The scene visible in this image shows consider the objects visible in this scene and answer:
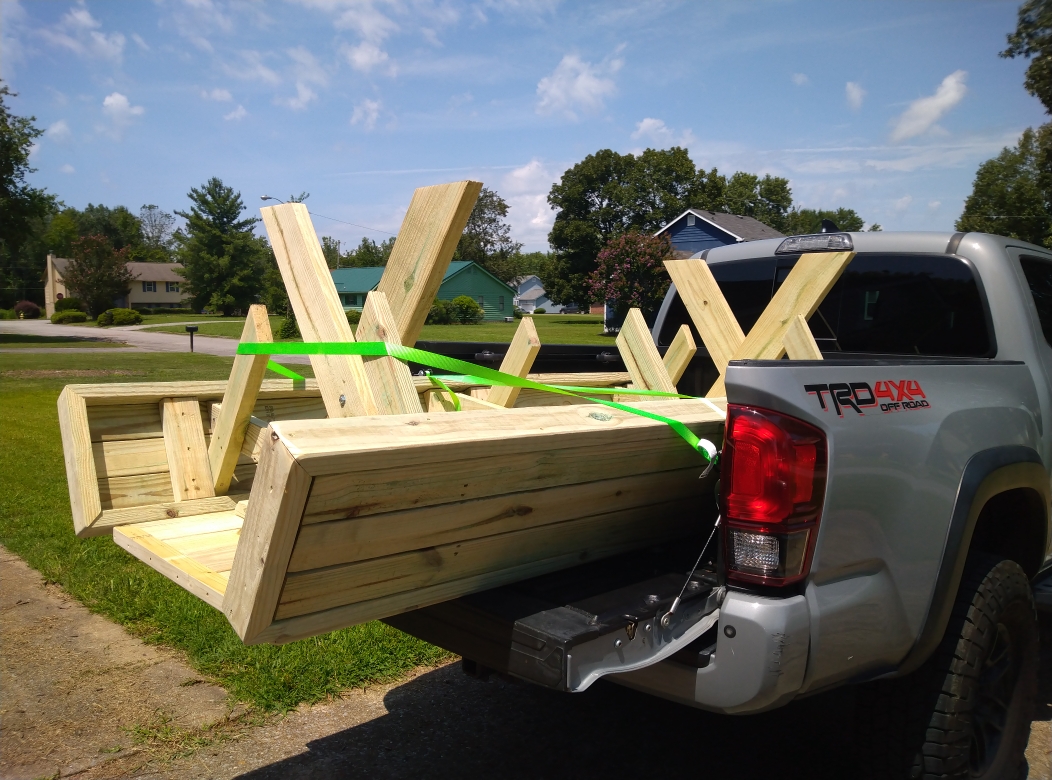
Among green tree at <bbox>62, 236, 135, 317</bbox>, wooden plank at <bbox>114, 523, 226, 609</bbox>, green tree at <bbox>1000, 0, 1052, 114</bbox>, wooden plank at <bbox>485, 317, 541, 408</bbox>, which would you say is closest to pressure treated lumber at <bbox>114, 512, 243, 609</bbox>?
wooden plank at <bbox>114, 523, 226, 609</bbox>

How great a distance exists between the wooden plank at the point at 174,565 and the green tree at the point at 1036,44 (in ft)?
85.8

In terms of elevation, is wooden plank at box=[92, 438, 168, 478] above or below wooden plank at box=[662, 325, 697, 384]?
below

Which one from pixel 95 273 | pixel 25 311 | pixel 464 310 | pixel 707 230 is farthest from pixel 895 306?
pixel 25 311

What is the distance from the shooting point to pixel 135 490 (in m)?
3.22

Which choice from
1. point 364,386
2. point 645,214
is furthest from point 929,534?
point 645,214

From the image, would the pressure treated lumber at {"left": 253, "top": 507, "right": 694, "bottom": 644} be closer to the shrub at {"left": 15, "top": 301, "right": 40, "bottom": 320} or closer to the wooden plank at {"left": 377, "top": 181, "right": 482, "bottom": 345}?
the wooden plank at {"left": 377, "top": 181, "right": 482, "bottom": 345}

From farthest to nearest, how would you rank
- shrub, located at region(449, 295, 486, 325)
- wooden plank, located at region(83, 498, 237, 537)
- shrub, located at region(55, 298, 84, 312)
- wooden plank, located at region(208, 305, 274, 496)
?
shrub, located at region(55, 298, 84, 312) < shrub, located at region(449, 295, 486, 325) < wooden plank, located at region(83, 498, 237, 537) < wooden plank, located at region(208, 305, 274, 496)

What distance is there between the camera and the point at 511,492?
209 cm

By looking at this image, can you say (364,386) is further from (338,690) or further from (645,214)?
(645,214)

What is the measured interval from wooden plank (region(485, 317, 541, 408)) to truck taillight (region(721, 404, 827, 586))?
159 centimetres

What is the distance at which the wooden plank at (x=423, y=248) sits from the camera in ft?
7.48

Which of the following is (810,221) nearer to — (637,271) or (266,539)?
(637,271)

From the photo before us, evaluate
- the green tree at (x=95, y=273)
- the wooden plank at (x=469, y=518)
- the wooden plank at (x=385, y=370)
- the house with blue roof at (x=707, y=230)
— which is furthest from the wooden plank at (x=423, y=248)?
the green tree at (x=95, y=273)

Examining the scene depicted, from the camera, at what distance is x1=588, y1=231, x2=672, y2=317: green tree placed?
3478 cm
